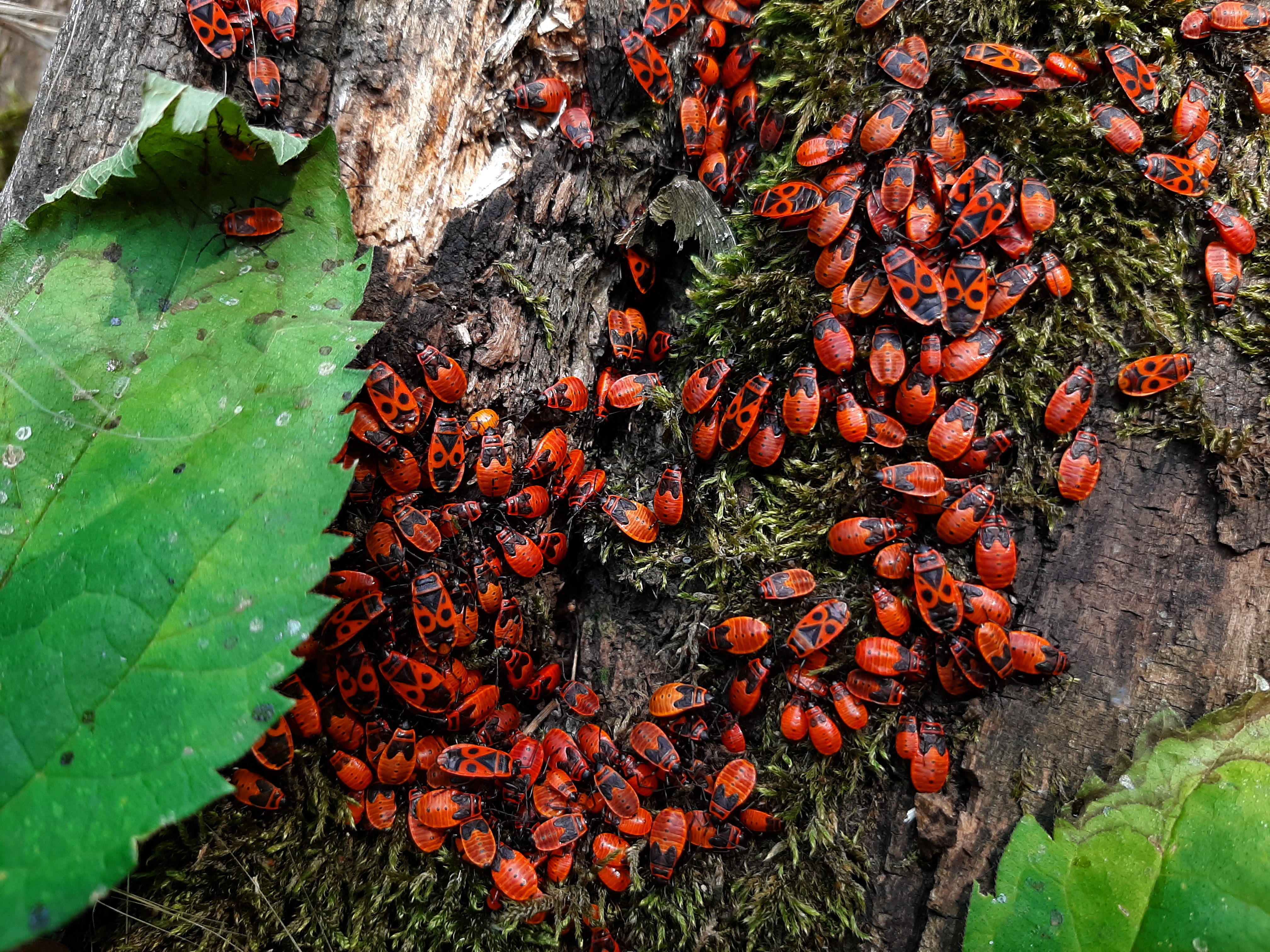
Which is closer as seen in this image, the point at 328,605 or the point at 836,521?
the point at 328,605

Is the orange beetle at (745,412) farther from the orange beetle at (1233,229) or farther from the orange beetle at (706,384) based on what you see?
the orange beetle at (1233,229)

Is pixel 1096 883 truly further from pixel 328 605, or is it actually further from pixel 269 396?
pixel 269 396

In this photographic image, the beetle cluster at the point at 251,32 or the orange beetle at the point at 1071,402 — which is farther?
the beetle cluster at the point at 251,32

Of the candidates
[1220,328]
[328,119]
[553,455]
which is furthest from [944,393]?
[328,119]

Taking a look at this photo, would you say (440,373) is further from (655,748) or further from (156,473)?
(655,748)

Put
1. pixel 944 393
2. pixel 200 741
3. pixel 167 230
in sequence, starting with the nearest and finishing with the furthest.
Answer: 1. pixel 200 741
2. pixel 167 230
3. pixel 944 393

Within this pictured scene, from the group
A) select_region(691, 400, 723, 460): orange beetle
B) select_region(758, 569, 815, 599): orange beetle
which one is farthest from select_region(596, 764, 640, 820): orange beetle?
select_region(691, 400, 723, 460): orange beetle

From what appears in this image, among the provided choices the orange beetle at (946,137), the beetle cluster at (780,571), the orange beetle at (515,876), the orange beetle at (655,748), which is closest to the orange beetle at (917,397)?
the beetle cluster at (780,571)
